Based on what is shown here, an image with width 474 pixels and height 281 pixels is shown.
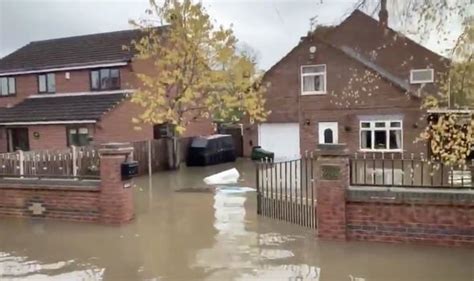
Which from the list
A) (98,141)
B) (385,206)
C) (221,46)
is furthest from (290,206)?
(98,141)

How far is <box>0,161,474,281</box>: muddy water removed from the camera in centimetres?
612

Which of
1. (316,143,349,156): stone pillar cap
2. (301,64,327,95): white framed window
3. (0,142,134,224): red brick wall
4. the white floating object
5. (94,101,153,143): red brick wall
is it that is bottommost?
the white floating object

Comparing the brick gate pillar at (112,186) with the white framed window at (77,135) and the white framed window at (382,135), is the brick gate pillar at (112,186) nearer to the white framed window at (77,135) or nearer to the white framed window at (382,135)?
the white framed window at (77,135)

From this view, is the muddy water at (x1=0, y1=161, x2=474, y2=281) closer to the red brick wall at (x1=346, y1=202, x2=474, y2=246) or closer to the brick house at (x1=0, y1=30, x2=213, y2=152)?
the red brick wall at (x1=346, y1=202, x2=474, y2=246)

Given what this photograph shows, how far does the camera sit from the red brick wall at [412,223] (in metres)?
Answer: 6.96

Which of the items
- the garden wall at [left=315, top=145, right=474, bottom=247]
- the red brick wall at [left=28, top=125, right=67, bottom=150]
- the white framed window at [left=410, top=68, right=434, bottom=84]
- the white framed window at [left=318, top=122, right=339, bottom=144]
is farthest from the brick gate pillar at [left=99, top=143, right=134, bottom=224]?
the white framed window at [left=410, top=68, right=434, bottom=84]

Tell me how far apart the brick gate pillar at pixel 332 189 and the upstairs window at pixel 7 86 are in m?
23.6

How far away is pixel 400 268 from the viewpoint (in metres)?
6.19

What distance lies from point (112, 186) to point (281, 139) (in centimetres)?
1565

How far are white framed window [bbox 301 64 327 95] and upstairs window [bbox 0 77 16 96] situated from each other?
16.0 metres

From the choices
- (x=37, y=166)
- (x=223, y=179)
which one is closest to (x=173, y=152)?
(x=223, y=179)

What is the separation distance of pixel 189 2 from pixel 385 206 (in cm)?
1411

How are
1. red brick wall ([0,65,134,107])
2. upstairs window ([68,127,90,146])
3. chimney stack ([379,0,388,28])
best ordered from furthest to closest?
red brick wall ([0,65,134,107]) → upstairs window ([68,127,90,146]) → chimney stack ([379,0,388,28])

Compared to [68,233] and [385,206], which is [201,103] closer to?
[68,233]
